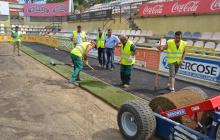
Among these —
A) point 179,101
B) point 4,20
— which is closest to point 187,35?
point 179,101

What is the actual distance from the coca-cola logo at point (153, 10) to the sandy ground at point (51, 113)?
45.1ft

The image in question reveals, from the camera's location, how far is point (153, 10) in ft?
74.7

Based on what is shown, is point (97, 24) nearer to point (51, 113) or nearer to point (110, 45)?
point (110, 45)

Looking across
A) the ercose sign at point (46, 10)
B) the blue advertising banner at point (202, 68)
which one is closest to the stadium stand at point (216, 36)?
the blue advertising banner at point (202, 68)

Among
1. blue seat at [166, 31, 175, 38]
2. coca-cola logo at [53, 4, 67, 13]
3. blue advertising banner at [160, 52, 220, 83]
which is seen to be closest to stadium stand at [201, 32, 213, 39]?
blue seat at [166, 31, 175, 38]

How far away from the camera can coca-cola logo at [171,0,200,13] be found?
18698 millimetres

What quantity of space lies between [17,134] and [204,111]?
3503 mm

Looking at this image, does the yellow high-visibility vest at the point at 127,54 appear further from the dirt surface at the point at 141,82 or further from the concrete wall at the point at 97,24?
the concrete wall at the point at 97,24

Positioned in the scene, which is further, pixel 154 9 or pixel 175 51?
pixel 154 9

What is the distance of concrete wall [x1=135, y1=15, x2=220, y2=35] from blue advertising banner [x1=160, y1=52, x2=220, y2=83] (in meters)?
7.71

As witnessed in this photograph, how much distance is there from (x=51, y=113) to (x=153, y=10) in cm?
1771

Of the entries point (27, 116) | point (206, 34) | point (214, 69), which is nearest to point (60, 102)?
point (27, 116)

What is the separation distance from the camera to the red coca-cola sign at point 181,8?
17.5 metres

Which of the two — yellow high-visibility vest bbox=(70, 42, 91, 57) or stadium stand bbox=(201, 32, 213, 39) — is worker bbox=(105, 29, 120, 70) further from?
stadium stand bbox=(201, 32, 213, 39)
